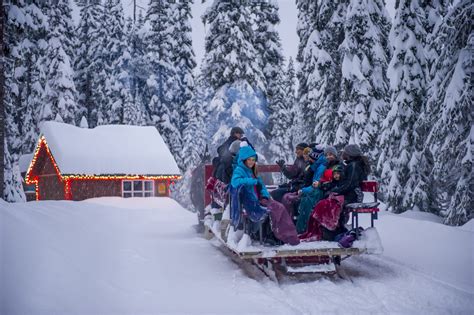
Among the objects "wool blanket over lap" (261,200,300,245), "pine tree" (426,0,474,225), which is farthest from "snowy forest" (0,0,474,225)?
"wool blanket over lap" (261,200,300,245)

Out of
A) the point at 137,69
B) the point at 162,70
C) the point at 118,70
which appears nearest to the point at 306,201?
→ the point at 162,70

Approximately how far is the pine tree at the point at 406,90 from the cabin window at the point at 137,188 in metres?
14.1

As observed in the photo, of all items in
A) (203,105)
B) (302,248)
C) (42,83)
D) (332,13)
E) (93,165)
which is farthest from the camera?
(203,105)

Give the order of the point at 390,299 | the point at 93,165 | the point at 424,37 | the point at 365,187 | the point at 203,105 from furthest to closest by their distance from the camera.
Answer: the point at 203,105 → the point at 93,165 → the point at 424,37 → the point at 365,187 → the point at 390,299

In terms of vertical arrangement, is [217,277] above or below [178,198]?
above

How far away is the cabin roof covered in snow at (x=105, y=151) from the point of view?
2295 cm

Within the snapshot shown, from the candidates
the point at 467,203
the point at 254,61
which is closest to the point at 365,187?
the point at 467,203

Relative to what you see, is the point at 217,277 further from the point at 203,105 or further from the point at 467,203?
the point at 203,105

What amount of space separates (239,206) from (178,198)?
3199cm

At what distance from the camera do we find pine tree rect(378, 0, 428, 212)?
16.7 metres

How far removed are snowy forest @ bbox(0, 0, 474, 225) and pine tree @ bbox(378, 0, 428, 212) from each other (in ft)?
0.15

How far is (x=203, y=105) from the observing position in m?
35.6

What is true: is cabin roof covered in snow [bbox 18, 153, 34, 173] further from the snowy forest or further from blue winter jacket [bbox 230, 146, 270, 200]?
blue winter jacket [bbox 230, 146, 270, 200]

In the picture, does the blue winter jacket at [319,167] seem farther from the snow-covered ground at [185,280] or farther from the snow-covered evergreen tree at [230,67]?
the snow-covered evergreen tree at [230,67]
